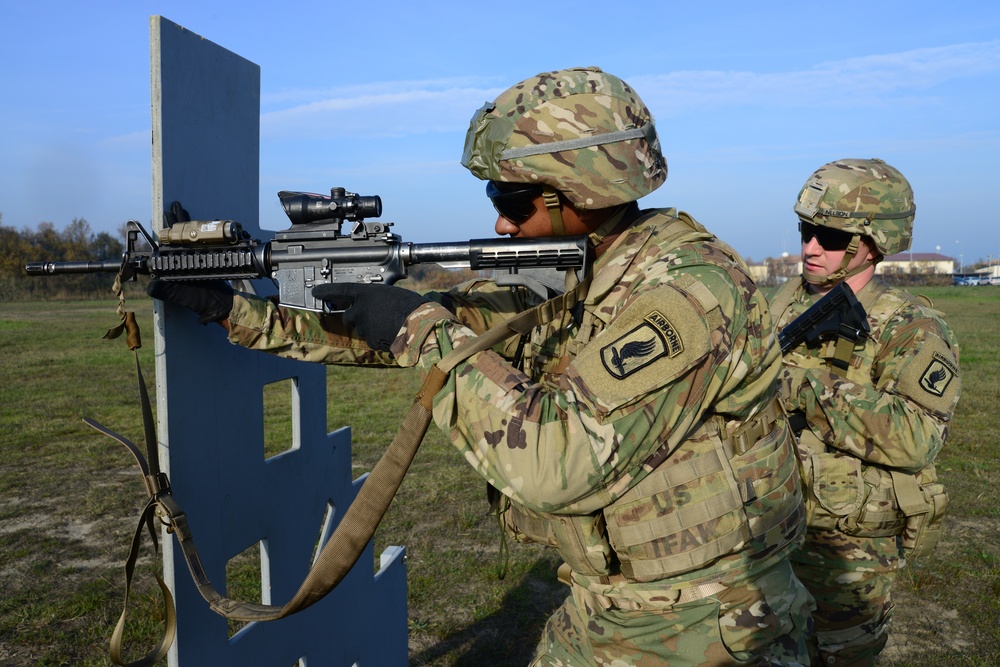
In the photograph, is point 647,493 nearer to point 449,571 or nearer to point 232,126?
point 232,126

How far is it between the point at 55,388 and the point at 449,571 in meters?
8.35

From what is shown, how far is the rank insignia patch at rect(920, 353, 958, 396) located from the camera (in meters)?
3.15

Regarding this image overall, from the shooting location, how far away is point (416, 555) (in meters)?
5.58

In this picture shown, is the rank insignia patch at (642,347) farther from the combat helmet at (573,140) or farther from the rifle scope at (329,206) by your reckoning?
the rifle scope at (329,206)

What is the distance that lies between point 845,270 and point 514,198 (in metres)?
2.03

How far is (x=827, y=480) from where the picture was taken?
325 centimetres

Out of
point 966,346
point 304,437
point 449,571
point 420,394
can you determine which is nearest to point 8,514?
point 449,571

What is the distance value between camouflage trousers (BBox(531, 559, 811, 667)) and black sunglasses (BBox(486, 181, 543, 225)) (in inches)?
46.8

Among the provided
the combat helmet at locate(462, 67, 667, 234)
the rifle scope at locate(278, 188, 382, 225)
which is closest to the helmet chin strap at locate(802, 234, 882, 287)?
the combat helmet at locate(462, 67, 667, 234)

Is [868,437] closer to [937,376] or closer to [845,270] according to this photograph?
[937,376]

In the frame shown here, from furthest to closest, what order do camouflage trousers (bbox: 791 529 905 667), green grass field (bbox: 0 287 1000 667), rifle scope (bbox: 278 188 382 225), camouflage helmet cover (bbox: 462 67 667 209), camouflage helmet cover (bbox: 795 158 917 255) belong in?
green grass field (bbox: 0 287 1000 667) < camouflage helmet cover (bbox: 795 158 917 255) < camouflage trousers (bbox: 791 529 905 667) < rifle scope (bbox: 278 188 382 225) < camouflage helmet cover (bbox: 462 67 667 209)

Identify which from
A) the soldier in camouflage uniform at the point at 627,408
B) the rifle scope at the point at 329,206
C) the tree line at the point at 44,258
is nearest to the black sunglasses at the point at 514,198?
the soldier in camouflage uniform at the point at 627,408

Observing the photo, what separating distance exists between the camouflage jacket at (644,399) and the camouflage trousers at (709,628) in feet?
0.32

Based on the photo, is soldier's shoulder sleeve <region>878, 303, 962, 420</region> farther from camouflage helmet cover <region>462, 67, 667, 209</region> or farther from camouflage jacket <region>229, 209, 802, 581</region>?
camouflage helmet cover <region>462, 67, 667, 209</region>
